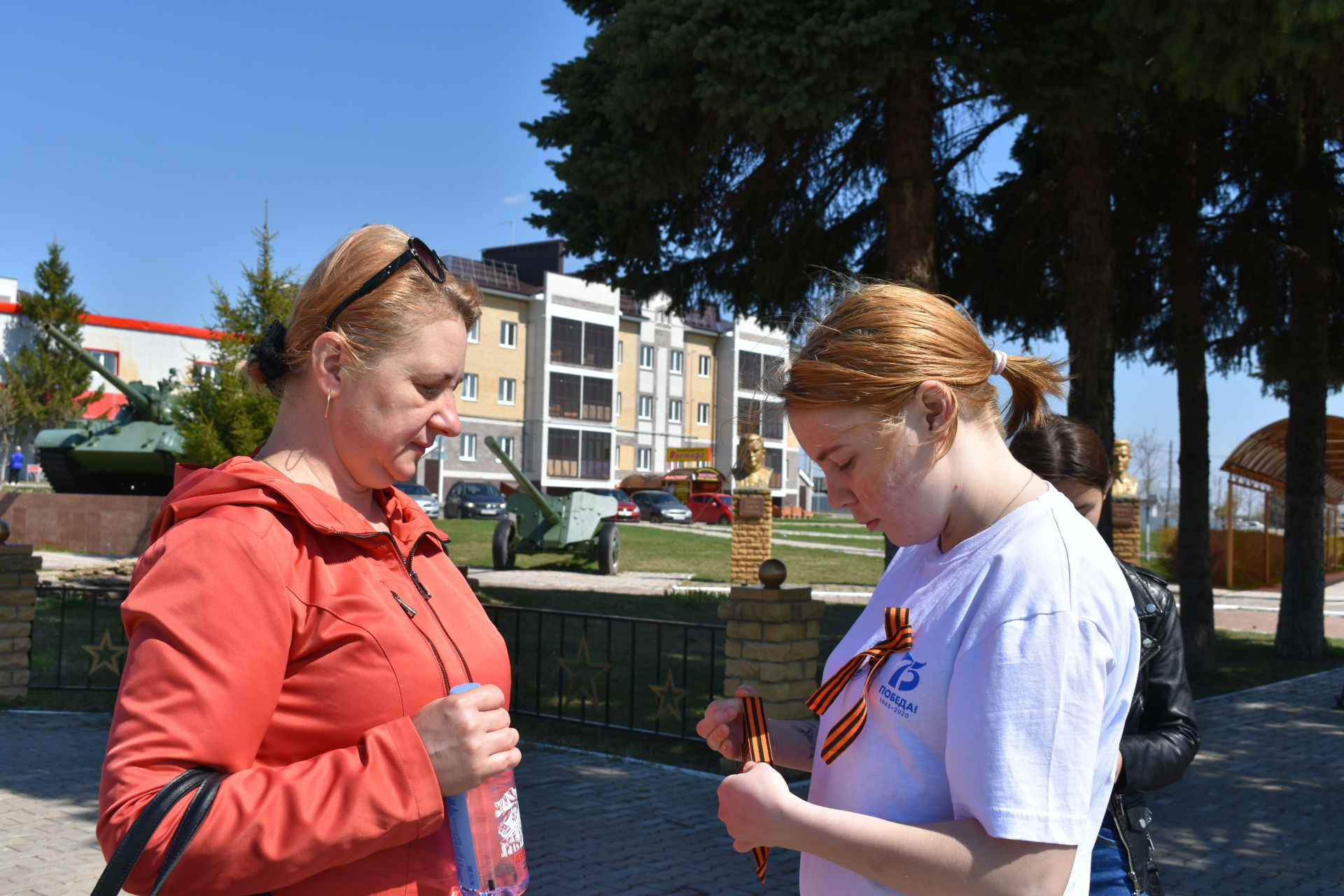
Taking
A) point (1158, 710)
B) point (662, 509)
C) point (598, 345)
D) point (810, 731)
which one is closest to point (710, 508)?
point (662, 509)

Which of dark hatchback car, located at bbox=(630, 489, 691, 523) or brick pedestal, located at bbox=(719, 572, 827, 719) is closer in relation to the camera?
brick pedestal, located at bbox=(719, 572, 827, 719)

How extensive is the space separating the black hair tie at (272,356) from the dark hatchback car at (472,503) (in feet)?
126

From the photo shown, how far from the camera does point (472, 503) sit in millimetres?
40406

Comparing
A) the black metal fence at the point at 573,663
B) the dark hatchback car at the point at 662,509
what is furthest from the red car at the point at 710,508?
the black metal fence at the point at 573,663

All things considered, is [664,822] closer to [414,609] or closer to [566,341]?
[414,609]

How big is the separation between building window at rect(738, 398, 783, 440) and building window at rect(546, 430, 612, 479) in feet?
180

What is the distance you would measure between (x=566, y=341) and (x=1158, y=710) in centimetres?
5525

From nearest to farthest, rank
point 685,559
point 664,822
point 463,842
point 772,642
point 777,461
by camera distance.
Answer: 1. point 463,842
2. point 664,822
3. point 772,642
4. point 685,559
5. point 777,461

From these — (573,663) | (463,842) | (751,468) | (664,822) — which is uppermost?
(751,468)

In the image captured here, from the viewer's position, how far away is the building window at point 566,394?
56719 mm

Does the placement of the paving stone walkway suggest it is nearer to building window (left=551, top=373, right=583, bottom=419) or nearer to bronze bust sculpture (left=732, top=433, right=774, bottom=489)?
bronze bust sculpture (left=732, top=433, right=774, bottom=489)

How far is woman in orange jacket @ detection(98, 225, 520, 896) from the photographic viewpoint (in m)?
1.40

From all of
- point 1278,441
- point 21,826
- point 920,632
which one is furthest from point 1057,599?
point 1278,441

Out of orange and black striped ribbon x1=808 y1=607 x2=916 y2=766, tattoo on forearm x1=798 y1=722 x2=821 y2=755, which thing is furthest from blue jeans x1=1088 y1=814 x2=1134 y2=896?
orange and black striped ribbon x1=808 y1=607 x2=916 y2=766
